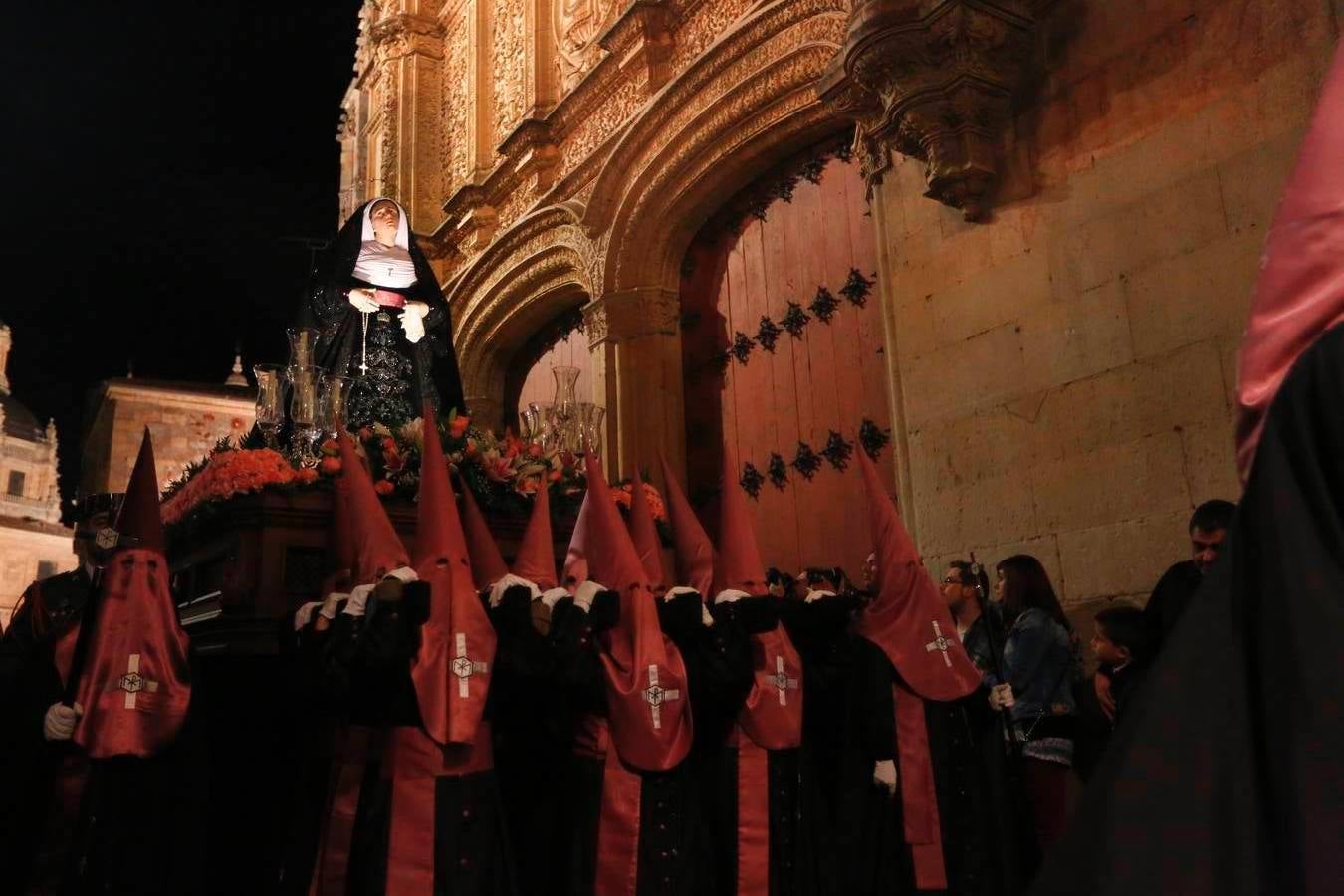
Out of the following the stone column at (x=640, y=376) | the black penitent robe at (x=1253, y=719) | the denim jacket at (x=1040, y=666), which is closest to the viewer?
the black penitent robe at (x=1253, y=719)

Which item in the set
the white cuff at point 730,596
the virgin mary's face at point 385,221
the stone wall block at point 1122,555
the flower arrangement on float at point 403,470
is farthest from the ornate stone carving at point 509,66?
the white cuff at point 730,596

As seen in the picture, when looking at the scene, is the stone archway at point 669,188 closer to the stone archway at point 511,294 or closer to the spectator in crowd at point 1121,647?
the stone archway at point 511,294

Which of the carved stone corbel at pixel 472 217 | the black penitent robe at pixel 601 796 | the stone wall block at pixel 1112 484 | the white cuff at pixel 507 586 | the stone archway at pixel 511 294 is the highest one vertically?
the carved stone corbel at pixel 472 217

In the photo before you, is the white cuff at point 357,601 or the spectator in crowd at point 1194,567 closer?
the white cuff at point 357,601

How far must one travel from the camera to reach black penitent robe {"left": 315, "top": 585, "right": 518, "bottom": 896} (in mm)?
3068

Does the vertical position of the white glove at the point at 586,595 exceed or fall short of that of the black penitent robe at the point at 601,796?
it exceeds it

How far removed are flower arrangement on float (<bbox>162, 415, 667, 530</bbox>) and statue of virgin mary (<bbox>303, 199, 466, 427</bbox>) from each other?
95 cm

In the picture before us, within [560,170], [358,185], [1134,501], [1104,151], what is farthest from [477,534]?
[358,185]

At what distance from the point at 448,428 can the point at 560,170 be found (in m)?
5.56

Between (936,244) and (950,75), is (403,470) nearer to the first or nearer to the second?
(936,244)

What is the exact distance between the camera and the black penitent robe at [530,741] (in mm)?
3383

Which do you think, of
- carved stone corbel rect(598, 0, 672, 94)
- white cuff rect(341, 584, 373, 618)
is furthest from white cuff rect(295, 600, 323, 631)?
carved stone corbel rect(598, 0, 672, 94)

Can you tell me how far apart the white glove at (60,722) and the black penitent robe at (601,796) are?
1434mm

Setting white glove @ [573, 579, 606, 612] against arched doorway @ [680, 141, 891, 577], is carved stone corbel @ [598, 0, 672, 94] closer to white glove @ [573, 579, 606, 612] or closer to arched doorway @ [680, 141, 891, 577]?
arched doorway @ [680, 141, 891, 577]
